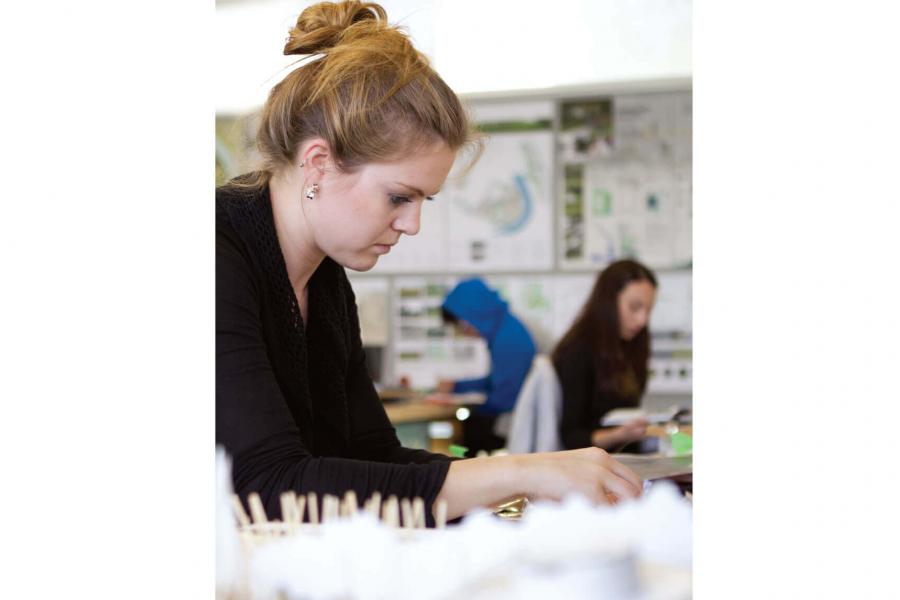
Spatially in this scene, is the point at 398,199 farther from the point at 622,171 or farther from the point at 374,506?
the point at 622,171

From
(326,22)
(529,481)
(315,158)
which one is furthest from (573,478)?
(326,22)

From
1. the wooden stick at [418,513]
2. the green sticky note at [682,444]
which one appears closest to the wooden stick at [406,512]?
the wooden stick at [418,513]

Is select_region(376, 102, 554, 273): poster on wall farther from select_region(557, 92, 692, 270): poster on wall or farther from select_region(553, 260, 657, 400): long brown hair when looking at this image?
select_region(553, 260, 657, 400): long brown hair

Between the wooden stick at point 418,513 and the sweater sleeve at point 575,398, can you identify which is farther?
the sweater sleeve at point 575,398

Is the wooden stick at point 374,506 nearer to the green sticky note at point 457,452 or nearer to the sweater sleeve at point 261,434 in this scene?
the sweater sleeve at point 261,434

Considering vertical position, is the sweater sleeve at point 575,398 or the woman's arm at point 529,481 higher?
the sweater sleeve at point 575,398

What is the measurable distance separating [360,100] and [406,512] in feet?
1.56

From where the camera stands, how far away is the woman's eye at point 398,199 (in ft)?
3.93

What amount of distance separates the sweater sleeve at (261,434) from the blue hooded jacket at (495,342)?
0.69m

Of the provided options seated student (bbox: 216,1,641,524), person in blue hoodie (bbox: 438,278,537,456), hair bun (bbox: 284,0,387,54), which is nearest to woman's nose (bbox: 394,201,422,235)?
seated student (bbox: 216,1,641,524)
